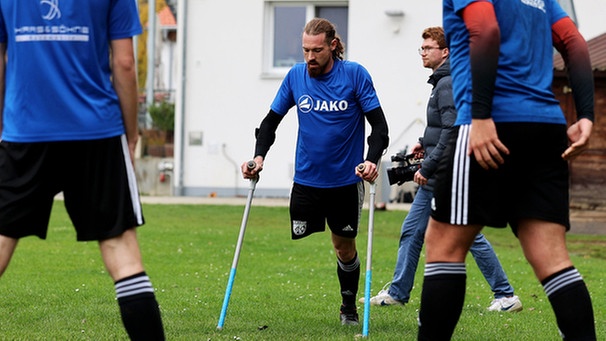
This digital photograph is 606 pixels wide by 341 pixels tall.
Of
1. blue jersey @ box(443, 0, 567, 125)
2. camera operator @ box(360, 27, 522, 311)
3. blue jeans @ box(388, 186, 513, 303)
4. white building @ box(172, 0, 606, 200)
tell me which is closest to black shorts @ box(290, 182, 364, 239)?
camera operator @ box(360, 27, 522, 311)

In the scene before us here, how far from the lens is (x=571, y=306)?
5.03 m

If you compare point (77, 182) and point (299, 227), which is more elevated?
point (77, 182)

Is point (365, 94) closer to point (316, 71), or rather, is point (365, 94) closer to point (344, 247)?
point (316, 71)

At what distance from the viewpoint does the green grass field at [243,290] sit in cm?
734

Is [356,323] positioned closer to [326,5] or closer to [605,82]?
[605,82]

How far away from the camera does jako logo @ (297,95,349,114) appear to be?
753 centimetres

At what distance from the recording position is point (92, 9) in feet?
16.2

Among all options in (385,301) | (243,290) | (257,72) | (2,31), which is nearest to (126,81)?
(2,31)

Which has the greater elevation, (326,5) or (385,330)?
(326,5)

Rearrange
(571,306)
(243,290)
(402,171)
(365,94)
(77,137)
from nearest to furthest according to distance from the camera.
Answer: (77,137) → (571,306) → (365,94) → (402,171) → (243,290)

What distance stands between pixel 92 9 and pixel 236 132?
69.9 ft

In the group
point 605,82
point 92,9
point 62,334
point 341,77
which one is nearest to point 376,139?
point 341,77

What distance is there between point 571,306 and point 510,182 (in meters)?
0.60

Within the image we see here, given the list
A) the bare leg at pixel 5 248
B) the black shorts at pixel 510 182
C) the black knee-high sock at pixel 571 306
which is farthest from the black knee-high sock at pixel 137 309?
the black knee-high sock at pixel 571 306
